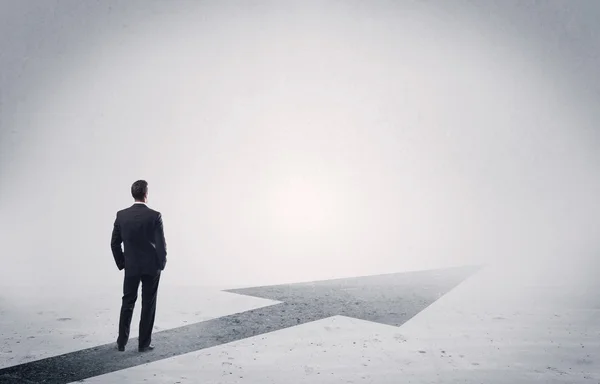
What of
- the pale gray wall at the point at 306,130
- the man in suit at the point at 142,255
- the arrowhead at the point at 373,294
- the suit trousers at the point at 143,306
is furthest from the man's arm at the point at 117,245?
the pale gray wall at the point at 306,130

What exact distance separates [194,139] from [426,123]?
4069mm

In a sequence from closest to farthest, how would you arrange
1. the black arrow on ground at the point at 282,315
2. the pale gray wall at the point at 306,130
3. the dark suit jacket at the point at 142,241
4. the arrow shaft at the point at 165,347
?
1. the arrow shaft at the point at 165,347
2. the black arrow on ground at the point at 282,315
3. the dark suit jacket at the point at 142,241
4. the pale gray wall at the point at 306,130

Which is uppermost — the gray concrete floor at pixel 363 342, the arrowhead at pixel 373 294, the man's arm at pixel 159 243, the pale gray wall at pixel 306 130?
the pale gray wall at pixel 306 130

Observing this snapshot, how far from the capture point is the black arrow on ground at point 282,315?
3082 mm

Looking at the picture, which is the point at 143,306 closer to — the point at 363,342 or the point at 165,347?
the point at 165,347

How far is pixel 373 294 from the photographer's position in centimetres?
580

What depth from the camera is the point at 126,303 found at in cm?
339

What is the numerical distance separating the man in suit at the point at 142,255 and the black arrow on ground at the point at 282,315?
0.24m

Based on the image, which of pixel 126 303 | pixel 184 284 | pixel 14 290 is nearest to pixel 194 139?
pixel 184 284

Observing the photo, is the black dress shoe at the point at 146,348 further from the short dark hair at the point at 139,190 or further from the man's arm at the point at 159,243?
the short dark hair at the point at 139,190

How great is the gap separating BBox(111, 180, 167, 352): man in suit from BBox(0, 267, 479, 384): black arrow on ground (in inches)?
9.5

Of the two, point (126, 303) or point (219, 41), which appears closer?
point (126, 303)

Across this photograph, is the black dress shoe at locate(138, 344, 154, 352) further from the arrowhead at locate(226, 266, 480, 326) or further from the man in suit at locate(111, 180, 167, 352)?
the arrowhead at locate(226, 266, 480, 326)

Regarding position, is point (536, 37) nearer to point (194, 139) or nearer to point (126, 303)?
point (194, 139)
